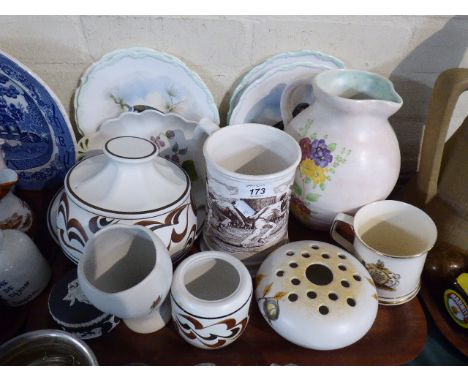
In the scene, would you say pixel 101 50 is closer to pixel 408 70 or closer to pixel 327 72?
pixel 327 72

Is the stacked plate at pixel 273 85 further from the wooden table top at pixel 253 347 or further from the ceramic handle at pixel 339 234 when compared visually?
the wooden table top at pixel 253 347

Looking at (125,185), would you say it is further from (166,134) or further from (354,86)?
(354,86)

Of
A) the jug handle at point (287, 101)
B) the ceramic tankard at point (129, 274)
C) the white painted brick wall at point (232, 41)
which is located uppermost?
the white painted brick wall at point (232, 41)

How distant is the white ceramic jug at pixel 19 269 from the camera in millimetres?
507

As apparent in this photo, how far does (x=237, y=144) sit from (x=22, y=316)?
0.36 metres

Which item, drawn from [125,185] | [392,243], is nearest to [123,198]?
[125,185]

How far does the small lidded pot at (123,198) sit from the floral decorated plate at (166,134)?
0.10 meters

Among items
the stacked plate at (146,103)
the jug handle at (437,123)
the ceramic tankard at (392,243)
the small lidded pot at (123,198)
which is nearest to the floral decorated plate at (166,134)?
the stacked plate at (146,103)

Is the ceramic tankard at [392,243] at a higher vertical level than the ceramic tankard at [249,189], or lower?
lower

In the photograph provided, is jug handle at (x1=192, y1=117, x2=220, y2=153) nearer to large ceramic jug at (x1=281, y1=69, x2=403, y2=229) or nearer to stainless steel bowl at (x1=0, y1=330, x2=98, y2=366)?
large ceramic jug at (x1=281, y1=69, x2=403, y2=229)

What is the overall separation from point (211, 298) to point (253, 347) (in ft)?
0.27

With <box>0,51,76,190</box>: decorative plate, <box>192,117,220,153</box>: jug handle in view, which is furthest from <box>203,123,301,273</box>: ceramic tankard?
<box>0,51,76,190</box>: decorative plate

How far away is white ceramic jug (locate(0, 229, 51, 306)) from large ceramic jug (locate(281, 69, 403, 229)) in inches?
14.7

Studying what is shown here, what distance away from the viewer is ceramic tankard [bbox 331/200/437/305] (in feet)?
1.75
